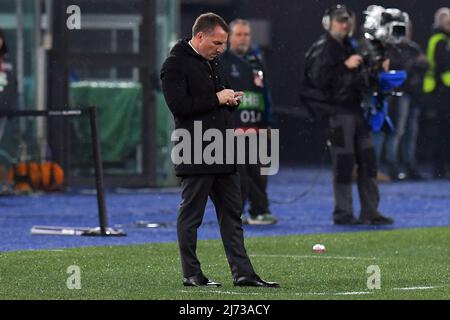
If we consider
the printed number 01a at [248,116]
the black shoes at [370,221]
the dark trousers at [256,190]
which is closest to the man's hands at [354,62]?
the printed number 01a at [248,116]

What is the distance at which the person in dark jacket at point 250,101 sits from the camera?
17234 mm

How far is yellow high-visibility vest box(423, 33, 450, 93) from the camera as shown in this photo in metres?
24.7

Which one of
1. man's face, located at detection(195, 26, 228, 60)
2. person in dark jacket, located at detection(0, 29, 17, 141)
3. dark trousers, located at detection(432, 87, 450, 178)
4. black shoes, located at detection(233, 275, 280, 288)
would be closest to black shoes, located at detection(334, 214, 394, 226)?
person in dark jacket, located at detection(0, 29, 17, 141)

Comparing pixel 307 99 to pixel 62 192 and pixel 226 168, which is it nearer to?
pixel 62 192

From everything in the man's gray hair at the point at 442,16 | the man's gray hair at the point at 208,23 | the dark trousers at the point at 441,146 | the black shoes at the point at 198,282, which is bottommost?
the dark trousers at the point at 441,146

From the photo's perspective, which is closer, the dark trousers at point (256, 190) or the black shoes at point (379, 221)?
the black shoes at point (379, 221)

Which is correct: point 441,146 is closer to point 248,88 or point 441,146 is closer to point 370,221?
point 370,221

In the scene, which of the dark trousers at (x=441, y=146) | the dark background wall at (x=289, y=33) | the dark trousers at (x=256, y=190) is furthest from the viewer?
the dark background wall at (x=289, y=33)

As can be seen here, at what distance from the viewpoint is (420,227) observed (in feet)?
55.6

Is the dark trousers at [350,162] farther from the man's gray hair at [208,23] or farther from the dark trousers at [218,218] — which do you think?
the man's gray hair at [208,23]

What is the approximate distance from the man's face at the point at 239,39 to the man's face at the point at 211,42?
255 inches

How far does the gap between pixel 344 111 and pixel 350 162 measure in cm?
58

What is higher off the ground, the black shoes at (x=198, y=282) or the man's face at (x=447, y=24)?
the man's face at (x=447, y=24)
